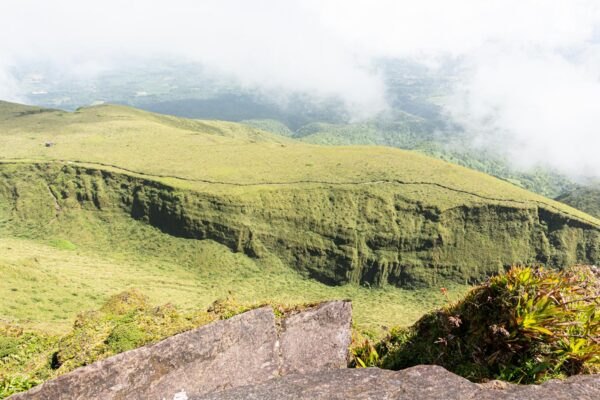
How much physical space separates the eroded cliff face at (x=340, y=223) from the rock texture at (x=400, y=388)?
9893 cm

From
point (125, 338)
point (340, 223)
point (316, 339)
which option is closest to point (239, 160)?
point (340, 223)

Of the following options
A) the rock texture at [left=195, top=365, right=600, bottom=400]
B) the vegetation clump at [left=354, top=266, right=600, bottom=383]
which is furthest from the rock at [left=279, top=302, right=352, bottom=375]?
the vegetation clump at [left=354, top=266, right=600, bottom=383]

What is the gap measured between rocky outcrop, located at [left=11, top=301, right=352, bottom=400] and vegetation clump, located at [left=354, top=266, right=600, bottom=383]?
2587mm

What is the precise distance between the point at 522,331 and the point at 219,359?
6151 millimetres

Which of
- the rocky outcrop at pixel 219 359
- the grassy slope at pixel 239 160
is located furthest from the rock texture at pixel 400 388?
the grassy slope at pixel 239 160

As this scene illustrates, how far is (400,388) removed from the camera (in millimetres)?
6148

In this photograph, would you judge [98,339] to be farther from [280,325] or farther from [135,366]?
[280,325]

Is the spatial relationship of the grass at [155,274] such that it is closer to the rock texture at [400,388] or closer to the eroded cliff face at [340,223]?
the eroded cliff face at [340,223]

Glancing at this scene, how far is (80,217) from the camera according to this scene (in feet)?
368

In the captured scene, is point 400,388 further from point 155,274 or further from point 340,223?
point 340,223

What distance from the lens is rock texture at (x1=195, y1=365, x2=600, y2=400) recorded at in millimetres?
5688

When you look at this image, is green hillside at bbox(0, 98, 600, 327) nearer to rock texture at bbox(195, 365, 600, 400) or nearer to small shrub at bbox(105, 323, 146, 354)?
small shrub at bbox(105, 323, 146, 354)

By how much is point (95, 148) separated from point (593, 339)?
6124 inches

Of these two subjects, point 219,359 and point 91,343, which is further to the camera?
point 91,343
